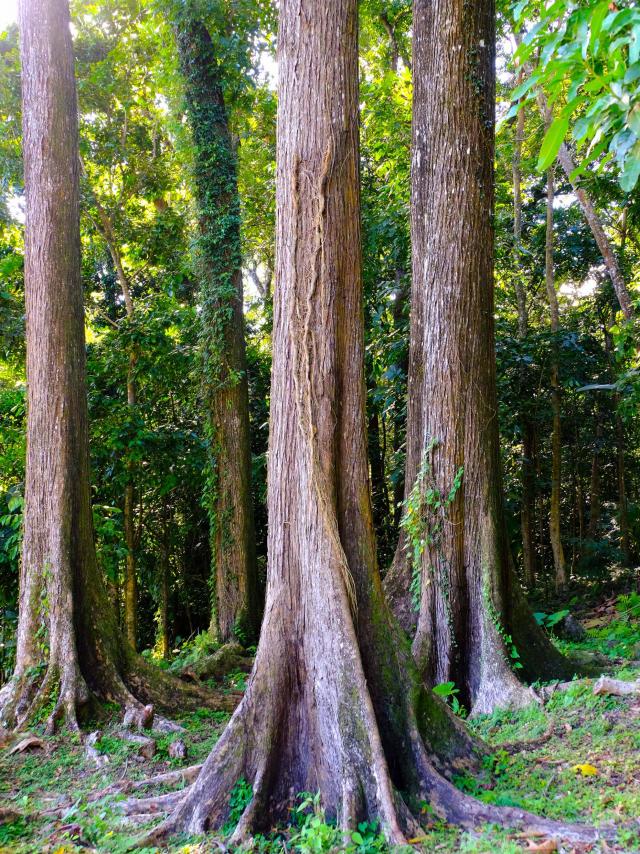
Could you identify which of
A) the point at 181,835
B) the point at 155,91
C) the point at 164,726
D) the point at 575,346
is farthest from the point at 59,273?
the point at 575,346

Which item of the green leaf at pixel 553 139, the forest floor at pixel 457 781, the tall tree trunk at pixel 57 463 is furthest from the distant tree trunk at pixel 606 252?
the green leaf at pixel 553 139

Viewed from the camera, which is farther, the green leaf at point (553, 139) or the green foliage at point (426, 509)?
the green foliage at point (426, 509)

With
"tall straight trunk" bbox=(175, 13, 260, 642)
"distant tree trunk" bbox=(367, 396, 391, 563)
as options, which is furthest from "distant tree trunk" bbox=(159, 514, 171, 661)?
"distant tree trunk" bbox=(367, 396, 391, 563)

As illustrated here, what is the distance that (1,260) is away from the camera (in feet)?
30.7

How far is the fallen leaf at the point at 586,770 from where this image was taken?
3.97m

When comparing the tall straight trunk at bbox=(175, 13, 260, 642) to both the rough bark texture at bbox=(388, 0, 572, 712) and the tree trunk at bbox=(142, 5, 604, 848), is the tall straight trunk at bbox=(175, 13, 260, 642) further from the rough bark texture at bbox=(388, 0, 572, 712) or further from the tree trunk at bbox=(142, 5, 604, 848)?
the tree trunk at bbox=(142, 5, 604, 848)

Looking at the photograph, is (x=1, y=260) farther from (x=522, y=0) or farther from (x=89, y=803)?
(x=522, y=0)

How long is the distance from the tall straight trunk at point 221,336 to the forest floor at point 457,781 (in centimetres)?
300

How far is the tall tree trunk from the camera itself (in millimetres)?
5973

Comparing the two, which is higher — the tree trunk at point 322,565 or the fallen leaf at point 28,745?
the tree trunk at point 322,565

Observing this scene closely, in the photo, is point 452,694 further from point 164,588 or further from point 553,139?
point 164,588

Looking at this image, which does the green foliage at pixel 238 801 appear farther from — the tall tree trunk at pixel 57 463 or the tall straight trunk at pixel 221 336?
the tall straight trunk at pixel 221 336

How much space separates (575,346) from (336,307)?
6817 mm

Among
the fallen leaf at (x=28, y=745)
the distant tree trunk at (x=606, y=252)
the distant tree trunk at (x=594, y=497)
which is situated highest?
the distant tree trunk at (x=606, y=252)
